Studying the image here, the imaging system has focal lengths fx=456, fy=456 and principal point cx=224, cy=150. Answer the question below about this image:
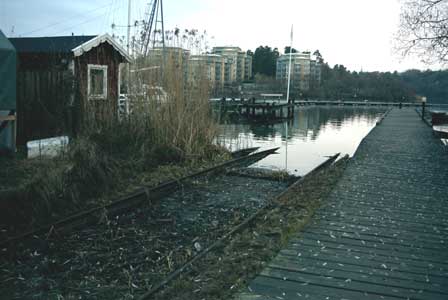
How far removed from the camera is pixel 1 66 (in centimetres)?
Result: 978

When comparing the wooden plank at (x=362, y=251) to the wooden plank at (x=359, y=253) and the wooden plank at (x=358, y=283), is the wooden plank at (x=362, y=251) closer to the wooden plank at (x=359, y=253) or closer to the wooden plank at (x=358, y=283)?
the wooden plank at (x=359, y=253)

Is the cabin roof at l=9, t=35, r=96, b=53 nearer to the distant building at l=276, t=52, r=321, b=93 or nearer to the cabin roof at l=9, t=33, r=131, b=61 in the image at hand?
the cabin roof at l=9, t=33, r=131, b=61

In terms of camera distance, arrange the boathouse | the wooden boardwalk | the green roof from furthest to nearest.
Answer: the boathouse, the green roof, the wooden boardwalk

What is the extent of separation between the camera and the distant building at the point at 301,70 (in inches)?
3393

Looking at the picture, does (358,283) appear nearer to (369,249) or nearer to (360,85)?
(369,249)

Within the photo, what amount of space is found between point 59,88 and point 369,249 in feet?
32.9

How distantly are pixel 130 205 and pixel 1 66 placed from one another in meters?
5.02

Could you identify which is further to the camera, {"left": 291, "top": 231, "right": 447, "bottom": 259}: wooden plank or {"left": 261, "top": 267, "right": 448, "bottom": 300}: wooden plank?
{"left": 291, "top": 231, "right": 447, "bottom": 259}: wooden plank

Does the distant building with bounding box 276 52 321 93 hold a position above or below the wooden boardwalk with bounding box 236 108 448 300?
above

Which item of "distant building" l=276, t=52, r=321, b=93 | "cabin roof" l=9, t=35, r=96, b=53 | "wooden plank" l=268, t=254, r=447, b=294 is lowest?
"wooden plank" l=268, t=254, r=447, b=294

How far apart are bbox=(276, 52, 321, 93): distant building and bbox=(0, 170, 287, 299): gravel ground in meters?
80.1

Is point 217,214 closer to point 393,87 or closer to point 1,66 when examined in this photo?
point 1,66

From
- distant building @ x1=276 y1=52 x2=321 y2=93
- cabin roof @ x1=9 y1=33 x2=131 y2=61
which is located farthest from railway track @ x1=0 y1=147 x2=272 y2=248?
distant building @ x1=276 y1=52 x2=321 y2=93

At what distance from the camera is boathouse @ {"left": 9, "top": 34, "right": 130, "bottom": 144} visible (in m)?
11.3
